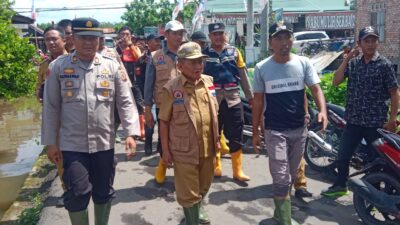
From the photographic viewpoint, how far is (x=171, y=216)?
14.1ft

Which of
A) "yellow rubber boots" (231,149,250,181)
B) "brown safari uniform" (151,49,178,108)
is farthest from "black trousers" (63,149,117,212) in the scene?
"yellow rubber boots" (231,149,250,181)

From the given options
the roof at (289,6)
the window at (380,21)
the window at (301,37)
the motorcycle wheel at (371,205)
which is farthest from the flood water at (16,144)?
the roof at (289,6)

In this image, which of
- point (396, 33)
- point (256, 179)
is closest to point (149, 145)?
point (256, 179)

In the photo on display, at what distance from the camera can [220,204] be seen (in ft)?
15.2

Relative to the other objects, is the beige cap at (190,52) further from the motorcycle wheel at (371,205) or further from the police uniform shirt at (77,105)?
the motorcycle wheel at (371,205)

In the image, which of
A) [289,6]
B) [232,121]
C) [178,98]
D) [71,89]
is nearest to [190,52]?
[178,98]

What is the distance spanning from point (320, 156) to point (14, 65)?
5.65m

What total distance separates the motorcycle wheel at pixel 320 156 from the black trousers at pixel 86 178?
3.07 m

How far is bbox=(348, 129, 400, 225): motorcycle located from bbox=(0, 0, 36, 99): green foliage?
6322 mm

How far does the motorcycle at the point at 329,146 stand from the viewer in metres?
5.12

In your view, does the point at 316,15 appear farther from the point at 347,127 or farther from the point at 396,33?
the point at 347,127

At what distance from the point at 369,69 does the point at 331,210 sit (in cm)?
149

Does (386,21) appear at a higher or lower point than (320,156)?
higher

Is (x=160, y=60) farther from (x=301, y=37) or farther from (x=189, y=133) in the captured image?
(x=301, y=37)
